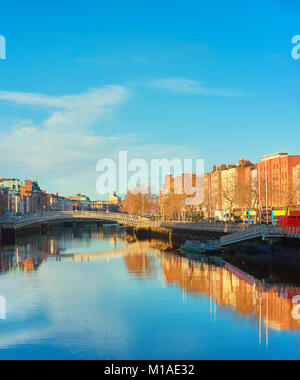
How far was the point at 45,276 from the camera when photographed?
43.7 meters

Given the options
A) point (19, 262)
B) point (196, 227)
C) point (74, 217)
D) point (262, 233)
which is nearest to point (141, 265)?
point (262, 233)

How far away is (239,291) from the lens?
3353cm

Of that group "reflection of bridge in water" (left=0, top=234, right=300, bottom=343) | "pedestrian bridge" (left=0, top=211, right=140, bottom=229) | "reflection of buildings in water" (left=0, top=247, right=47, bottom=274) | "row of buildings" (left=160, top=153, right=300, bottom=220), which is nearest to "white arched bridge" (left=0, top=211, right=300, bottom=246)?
"pedestrian bridge" (left=0, top=211, right=140, bottom=229)

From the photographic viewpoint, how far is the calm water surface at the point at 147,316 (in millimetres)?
20672

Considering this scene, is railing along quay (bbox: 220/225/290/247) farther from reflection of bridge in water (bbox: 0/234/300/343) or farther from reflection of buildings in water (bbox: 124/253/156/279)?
reflection of buildings in water (bbox: 124/253/156/279)

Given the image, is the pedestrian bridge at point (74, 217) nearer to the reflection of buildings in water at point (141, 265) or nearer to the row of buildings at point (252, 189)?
the row of buildings at point (252, 189)

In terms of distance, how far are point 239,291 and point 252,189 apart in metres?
51.1

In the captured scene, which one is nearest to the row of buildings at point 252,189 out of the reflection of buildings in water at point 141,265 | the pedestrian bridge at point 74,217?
the pedestrian bridge at point 74,217

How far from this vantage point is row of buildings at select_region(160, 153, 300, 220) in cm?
8110

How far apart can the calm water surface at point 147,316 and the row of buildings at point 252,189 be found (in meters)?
28.8

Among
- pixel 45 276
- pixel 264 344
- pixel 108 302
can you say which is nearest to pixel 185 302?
pixel 108 302

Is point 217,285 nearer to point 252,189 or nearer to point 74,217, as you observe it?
point 252,189

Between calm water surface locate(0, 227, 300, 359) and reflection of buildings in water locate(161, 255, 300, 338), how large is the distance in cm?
6
